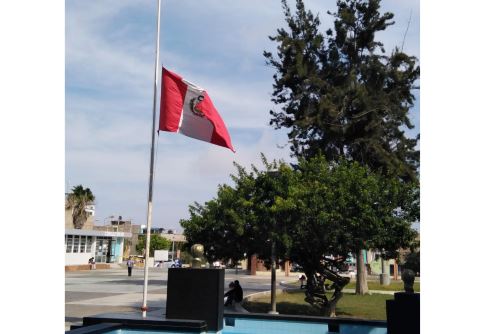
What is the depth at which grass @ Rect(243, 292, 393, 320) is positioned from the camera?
2043cm

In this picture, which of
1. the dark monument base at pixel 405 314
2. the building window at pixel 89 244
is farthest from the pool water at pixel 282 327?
the building window at pixel 89 244

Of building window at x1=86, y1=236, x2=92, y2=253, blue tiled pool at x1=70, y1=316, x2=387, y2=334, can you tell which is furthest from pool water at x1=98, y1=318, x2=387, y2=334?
building window at x1=86, y1=236, x2=92, y2=253

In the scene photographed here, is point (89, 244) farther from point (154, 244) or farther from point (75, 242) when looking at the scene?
point (154, 244)

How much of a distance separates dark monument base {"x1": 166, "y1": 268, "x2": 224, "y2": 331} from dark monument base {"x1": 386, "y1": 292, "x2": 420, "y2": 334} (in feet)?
11.7

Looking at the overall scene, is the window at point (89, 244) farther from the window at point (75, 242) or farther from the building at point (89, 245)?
the window at point (75, 242)

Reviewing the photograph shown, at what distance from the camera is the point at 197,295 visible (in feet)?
37.0

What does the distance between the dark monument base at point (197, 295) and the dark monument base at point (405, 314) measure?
3552mm

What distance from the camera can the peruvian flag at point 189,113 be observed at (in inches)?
480

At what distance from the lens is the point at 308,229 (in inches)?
730

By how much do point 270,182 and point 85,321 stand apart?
399 inches

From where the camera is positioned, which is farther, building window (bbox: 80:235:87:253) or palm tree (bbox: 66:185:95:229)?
palm tree (bbox: 66:185:95:229)

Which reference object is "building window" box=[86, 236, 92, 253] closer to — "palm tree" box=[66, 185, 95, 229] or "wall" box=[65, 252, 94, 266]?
"wall" box=[65, 252, 94, 266]
